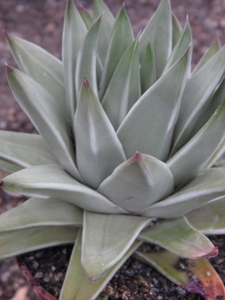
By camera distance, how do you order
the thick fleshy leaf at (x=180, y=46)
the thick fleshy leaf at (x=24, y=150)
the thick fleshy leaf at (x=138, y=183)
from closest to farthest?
the thick fleshy leaf at (x=138, y=183), the thick fleshy leaf at (x=180, y=46), the thick fleshy leaf at (x=24, y=150)

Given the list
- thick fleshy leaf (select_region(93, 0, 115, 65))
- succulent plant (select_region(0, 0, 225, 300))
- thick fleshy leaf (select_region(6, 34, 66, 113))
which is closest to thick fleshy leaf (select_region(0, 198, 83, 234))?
succulent plant (select_region(0, 0, 225, 300))

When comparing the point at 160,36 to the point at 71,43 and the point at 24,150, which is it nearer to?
the point at 71,43

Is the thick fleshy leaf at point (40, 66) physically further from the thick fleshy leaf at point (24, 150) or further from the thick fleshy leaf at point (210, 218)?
the thick fleshy leaf at point (210, 218)

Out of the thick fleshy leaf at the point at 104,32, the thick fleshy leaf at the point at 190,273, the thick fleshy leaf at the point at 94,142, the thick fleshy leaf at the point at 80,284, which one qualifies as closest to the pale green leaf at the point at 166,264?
the thick fleshy leaf at the point at 190,273

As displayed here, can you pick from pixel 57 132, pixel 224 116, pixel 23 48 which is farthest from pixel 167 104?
pixel 23 48

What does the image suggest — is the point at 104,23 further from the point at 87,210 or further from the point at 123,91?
the point at 87,210
